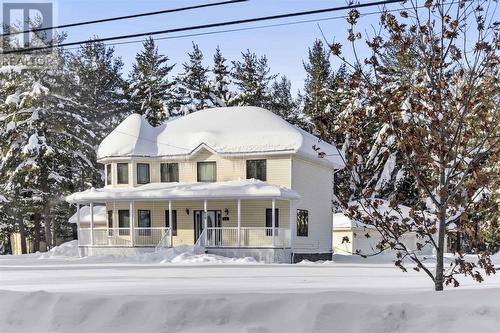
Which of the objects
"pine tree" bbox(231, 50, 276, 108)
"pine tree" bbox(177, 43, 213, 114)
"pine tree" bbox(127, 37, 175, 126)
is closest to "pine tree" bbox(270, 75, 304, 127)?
"pine tree" bbox(231, 50, 276, 108)

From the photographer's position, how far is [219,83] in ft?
152

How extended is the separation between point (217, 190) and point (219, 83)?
25.0 metres

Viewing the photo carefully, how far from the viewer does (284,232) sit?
22.8 meters

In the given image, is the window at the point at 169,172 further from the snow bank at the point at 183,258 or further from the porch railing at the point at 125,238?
the snow bank at the point at 183,258

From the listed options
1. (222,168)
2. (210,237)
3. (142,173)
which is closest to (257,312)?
(210,237)

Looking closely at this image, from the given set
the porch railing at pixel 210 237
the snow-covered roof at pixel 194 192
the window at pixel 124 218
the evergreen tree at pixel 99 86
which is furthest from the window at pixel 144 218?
the evergreen tree at pixel 99 86

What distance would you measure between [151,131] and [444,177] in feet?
78.3

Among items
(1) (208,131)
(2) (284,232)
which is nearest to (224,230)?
(2) (284,232)

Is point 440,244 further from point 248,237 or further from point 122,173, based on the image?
point 122,173

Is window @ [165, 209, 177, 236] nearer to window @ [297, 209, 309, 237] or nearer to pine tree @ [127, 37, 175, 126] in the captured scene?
window @ [297, 209, 309, 237]

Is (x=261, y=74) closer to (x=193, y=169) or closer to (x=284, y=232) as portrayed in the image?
(x=193, y=169)

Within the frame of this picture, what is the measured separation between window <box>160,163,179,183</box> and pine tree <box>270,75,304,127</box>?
1980 cm

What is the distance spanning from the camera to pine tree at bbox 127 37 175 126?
4447 cm

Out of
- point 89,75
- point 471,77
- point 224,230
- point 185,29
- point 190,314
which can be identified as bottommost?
point 224,230
